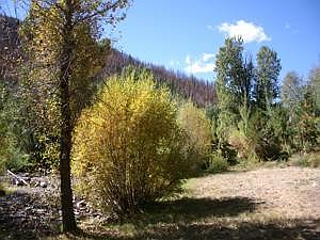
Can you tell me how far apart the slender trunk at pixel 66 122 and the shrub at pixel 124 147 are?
1517 mm

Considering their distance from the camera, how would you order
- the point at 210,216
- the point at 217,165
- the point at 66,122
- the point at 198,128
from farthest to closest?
1. the point at 198,128
2. the point at 217,165
3. the point at 210,216
4. the point at 66,122

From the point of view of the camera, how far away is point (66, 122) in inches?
463

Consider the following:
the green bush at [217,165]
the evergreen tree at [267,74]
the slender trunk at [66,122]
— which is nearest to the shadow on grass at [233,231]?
the slender trunk at [66,122]

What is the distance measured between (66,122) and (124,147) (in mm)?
2888

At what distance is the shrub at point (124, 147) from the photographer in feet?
46.1

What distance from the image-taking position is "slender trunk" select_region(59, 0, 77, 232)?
38.1ft

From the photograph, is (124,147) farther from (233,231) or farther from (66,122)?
(233,231)

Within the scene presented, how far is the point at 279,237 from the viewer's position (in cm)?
985

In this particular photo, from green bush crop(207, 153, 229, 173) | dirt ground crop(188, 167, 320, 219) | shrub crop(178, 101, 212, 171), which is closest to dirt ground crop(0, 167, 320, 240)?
dirt ground crop(188, 167, 320, 219)

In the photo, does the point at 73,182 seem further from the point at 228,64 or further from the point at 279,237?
the point at 228,64

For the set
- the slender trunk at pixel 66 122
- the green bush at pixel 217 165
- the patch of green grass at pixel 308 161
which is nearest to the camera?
the slender trunk at pixel 66 122

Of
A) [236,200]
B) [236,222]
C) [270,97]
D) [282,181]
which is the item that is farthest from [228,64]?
[236,222]

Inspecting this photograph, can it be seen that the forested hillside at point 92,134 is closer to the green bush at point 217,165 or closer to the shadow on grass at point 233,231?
the shadow on grass at point 233,231

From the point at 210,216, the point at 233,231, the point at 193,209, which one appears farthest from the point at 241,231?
the point at 193,209
